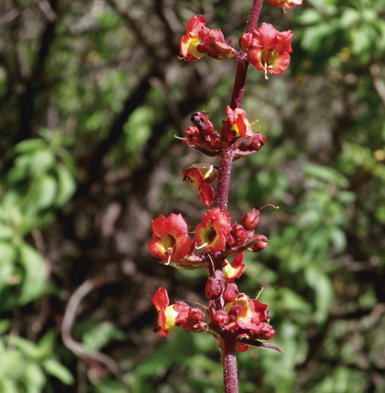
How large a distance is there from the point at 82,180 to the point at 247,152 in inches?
110

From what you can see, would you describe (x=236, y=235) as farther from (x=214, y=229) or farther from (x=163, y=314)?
(x=163, y=314)

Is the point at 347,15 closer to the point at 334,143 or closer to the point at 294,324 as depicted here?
the point at 294,324

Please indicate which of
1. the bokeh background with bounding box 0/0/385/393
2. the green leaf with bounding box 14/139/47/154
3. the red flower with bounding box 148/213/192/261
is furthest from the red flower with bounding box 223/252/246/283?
the green leaf with bounding box 14/139/47/154

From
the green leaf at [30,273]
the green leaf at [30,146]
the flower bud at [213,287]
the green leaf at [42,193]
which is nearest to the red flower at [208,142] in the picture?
the flower bud at [213,287]

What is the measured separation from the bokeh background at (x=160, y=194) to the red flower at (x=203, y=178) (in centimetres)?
161

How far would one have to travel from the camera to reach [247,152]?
1147 mm

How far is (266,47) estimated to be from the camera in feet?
3.68

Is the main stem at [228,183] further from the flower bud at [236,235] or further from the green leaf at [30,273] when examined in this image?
the green leaf at [30,273]

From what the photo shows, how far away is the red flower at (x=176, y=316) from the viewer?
3.68 feet

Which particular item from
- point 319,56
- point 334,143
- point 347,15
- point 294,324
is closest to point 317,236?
point 294,324

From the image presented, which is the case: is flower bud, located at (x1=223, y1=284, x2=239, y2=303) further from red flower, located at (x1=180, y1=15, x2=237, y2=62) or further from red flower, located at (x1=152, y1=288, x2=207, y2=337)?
red flower, located at (x1=180, y1=15, x2=237, y2=62)

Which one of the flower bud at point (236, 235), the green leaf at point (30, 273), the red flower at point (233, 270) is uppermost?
the flower bud at point (236, 235)

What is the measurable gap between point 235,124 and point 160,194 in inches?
139

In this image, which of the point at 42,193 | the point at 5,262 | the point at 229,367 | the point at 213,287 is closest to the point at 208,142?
the point at 213,287
